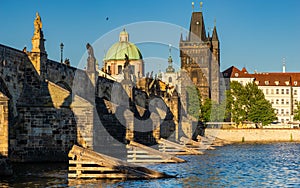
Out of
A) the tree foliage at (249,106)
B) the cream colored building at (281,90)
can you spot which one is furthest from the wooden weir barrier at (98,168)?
the cream colored building at (281,90)

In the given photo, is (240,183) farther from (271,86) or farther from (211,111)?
(271,86)

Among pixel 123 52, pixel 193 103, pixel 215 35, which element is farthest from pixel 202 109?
pixel 215 35

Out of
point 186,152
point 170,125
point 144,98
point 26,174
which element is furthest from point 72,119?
point 144,98

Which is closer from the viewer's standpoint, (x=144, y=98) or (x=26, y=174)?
(x=26, y=174)

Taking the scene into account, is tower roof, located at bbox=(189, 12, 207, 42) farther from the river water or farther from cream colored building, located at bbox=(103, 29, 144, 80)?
the river water

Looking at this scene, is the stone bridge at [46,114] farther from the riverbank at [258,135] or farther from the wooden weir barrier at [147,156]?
the riverbank at [258,135]

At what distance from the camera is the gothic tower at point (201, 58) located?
131500 mm

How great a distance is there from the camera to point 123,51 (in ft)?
430

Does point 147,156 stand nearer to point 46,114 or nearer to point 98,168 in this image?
point 46,114

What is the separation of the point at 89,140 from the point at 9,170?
7.71 metres

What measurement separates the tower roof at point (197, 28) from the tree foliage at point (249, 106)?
2928cm

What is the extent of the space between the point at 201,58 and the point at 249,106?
29797 millimetres

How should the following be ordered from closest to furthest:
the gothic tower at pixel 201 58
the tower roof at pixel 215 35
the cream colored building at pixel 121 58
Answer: the cream colored building at pixel 121 58 → the gothic tower at pixel 201 58 → the tower roof at pixel 215 35

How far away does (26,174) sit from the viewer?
92.8 feet
